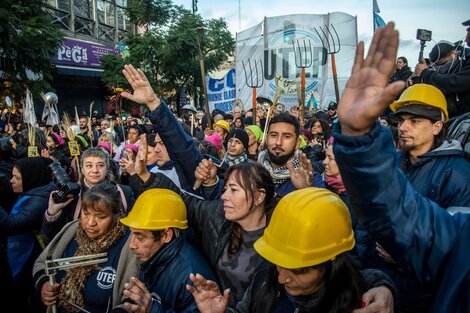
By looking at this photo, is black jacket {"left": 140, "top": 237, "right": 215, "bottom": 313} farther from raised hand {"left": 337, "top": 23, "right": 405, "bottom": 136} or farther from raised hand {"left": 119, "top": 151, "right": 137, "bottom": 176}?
raised hand {"left": 337, "top": 23, "right": 405, "bottom": 136}

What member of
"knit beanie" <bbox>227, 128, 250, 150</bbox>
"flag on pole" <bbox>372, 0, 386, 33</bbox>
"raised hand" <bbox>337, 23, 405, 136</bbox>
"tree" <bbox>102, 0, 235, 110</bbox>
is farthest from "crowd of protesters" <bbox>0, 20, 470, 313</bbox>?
"tree" <bbox>102, 0, 235, 110</bbox>

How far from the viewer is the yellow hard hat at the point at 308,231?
154 centimetres

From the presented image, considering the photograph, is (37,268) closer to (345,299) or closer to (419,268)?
(345,299)

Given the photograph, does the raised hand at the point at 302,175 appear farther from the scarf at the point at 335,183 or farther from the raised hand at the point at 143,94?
the raised hand at the point at 143,94

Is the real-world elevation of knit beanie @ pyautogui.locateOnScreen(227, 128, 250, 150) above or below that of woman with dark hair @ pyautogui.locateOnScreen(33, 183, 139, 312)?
above

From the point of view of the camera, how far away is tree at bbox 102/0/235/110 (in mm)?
18938

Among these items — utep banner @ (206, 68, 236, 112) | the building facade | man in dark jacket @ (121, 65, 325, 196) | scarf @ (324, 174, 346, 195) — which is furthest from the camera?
the building facade

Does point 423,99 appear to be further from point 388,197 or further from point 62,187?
point 62,187

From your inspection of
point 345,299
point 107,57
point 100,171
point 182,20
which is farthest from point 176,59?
point 345,299

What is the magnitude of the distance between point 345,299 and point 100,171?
2806 millimetres

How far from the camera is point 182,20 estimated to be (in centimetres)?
1934

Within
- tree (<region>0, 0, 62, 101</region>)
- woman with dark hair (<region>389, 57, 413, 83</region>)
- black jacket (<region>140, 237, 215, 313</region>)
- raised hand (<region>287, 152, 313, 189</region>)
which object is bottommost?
black jacket (<region>140, 237, 215, 313</region>)

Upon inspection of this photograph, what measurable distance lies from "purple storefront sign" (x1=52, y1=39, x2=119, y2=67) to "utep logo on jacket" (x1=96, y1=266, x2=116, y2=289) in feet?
59.8

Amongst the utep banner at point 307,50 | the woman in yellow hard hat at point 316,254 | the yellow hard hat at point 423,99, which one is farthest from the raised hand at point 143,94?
the utep banner at point 307,50
